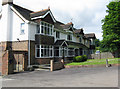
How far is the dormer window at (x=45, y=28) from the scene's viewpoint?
2014 centimetres

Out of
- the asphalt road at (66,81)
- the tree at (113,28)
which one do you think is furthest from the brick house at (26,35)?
the tree at (113,28)

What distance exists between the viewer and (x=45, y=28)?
20969 millimetres

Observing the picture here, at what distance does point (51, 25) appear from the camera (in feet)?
73.9

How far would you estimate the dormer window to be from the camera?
66.1 feet

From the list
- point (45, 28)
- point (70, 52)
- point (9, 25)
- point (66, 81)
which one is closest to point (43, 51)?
point (45, 28)

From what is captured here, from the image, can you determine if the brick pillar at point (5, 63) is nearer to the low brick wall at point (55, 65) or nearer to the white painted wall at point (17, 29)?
the white painted wall at point (17, 29)

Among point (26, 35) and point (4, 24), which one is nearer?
point (26, 35)

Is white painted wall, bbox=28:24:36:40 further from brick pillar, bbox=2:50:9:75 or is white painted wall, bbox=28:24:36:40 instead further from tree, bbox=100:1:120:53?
tree, bbox=100:1:120:53

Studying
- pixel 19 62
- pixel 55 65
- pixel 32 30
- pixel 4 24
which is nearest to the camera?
pixel 55 65

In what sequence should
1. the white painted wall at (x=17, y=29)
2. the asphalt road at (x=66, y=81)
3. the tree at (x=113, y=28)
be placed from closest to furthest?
the asphalt road at (x=66, y=81) < the white painted wall at (x=17, y=29) < the tree at (x=113, y=28)

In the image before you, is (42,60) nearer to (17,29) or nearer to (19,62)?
(19,62)

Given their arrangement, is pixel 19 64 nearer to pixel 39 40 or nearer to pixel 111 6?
pixel 39 40

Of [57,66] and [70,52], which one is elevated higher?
[70,52]

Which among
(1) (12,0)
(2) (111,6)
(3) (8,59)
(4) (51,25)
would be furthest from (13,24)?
(2) (111,6)
